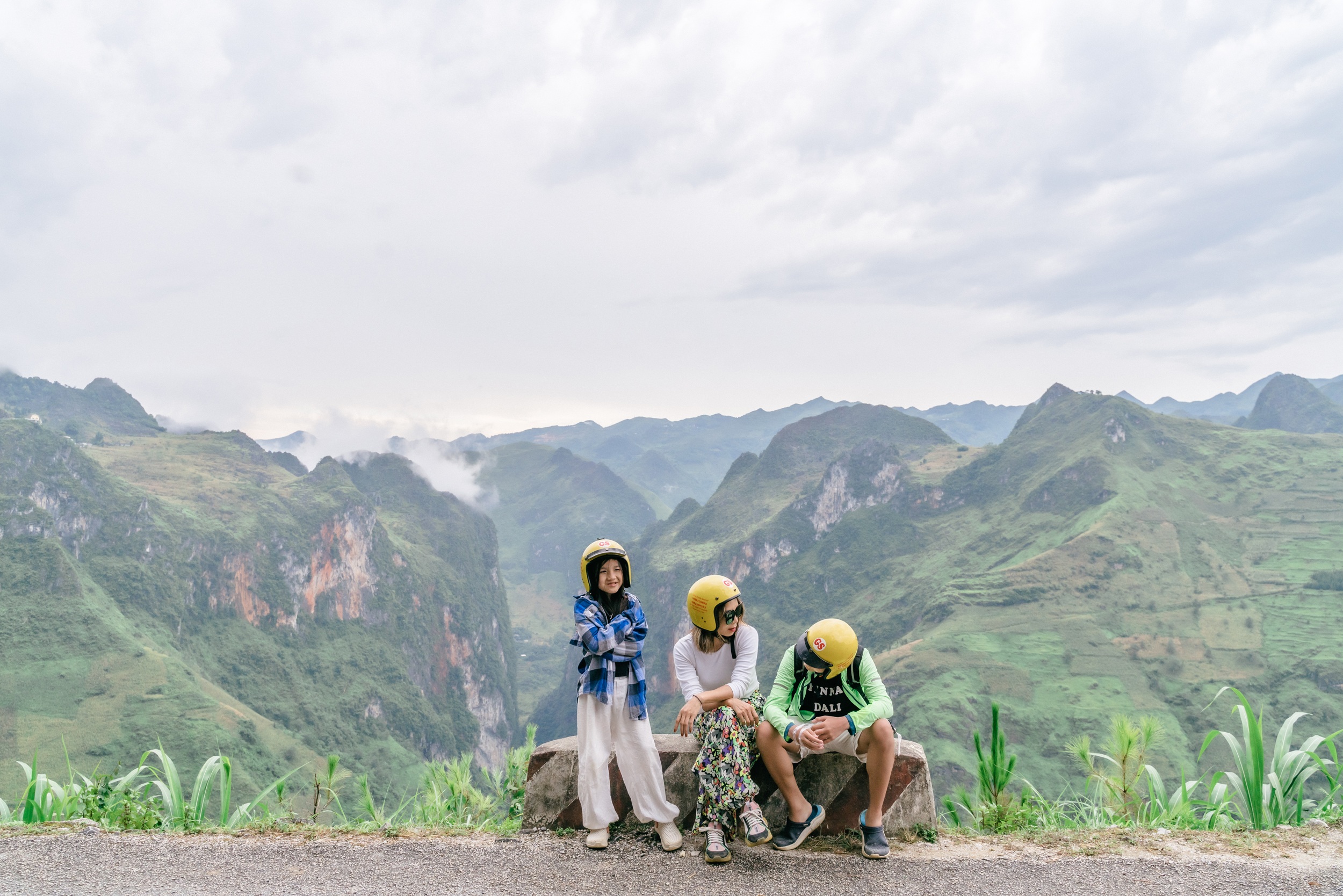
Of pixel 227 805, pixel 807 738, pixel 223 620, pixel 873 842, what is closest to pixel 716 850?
pixel 807 738

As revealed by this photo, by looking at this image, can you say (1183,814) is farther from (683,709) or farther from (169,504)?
(169,504)

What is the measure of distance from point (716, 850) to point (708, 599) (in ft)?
6.17

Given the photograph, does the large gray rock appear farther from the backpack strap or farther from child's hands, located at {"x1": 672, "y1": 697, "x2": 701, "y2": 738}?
child's hands, located at {"x1": 672, "y1": 697, "x2": 701, "y2": 738}

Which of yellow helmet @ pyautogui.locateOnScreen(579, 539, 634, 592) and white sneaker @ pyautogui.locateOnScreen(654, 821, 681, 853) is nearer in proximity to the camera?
white sneaker @ pyautogui.locateOnScreen(654, 821, 681, 853)

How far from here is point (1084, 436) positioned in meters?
145

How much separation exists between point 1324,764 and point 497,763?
152649 mm

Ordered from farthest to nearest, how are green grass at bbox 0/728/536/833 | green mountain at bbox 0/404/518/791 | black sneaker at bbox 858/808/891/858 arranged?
green mountain at bbox 0/404/518/791 → green grass at bbox 0/728/536/833 → black sneaker at bbox 858/808/891/858

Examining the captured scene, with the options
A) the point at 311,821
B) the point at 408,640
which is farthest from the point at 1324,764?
the point at 408,640

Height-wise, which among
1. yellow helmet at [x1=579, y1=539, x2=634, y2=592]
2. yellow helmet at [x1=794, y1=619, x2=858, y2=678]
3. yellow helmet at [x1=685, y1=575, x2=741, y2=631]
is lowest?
yellow helmet at [x1=794, y1=619, x2=858, y2=678]

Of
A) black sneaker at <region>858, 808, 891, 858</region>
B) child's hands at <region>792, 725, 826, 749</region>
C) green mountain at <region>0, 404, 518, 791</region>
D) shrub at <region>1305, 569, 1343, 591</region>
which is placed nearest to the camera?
child's hands at <region>792, 725, 826, 749</region>

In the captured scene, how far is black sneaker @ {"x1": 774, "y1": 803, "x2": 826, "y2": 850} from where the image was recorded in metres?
5.24

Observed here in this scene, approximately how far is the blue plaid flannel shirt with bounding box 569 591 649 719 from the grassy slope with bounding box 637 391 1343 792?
70.9 meters

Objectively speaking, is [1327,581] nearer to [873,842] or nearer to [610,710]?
[873,842]

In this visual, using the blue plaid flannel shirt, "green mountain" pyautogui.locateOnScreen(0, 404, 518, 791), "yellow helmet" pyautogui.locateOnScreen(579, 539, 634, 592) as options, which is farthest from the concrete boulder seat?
"green mountain" pyautogui.locateOnScreen(0, 404, 518, 791)
